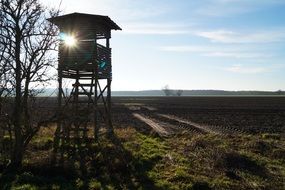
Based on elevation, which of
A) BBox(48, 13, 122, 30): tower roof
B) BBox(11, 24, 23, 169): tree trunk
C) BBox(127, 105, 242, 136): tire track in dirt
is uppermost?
BBox(48, 13, 122, 30): tower roof

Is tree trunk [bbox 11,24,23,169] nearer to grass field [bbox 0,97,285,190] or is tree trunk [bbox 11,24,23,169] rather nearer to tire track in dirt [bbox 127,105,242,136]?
grass field [bbox 0,97,285,190]

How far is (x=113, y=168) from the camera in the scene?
14.4 m

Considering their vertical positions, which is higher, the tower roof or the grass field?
the tower roof

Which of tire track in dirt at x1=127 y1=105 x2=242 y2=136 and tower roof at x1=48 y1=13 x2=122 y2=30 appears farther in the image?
tire track in dirt at x1=127 y1=105 x2=242 y2=136

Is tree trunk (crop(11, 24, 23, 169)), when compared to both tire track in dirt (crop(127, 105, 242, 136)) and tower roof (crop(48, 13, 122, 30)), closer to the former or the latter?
tower roof (crop(48, 13, 122, 30))

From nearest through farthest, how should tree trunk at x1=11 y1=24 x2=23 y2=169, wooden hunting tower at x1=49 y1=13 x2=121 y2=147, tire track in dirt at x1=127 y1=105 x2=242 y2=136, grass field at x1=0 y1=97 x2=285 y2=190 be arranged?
grass field at x1=0 y1=97 x2=285 y2=190 < tree trunk at x1=11 y1=24 x2=23 y2=169 < wooden hunting tower at x1=49 y1=13 x2=121 y2=147 < tire track in dirt at x1=127 y1=105 x2=242 y2=136

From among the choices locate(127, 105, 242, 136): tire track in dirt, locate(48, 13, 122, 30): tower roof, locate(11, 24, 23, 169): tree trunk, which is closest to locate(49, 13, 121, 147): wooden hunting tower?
locate(48, 13, 122, 30): tower roof

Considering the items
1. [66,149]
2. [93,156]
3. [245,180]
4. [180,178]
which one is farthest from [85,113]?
[245,180]

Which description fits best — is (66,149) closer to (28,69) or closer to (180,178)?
(28,69)

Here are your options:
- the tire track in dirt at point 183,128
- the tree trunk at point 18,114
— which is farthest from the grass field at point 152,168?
the tire track in dirt at point 183,128

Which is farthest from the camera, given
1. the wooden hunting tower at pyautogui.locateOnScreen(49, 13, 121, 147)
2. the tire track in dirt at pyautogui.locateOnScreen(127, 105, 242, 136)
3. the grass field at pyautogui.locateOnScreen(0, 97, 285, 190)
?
the tire track in dirt at pyautogui.locateOnScreen(127, 105, 242, 136)

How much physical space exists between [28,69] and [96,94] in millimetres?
4993

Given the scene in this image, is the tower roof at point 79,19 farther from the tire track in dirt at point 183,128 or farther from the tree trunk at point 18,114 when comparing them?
the tire track in dirt at point 183,128

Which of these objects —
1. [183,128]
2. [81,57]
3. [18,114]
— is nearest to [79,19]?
[81,57]
